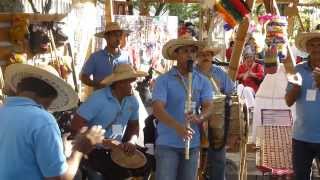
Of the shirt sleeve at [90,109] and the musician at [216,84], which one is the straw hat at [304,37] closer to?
the musician at [216,84]

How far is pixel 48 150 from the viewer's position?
10.2 feet

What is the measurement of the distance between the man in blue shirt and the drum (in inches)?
53.2

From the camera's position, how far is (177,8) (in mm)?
34500

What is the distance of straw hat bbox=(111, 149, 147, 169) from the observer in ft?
17.1

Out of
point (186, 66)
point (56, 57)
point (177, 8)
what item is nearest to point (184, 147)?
point (186, 66)

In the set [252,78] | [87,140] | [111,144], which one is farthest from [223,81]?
[252,78]

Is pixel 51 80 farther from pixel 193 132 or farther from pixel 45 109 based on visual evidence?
pixel 193 132

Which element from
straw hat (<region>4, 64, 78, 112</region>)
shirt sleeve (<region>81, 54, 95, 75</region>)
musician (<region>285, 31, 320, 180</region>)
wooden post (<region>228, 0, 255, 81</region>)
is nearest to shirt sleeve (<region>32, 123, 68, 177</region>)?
straw hat (<region>4, 64, 78, 112</region>)

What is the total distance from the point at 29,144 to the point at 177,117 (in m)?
2.31

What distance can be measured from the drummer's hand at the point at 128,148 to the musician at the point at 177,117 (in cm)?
26

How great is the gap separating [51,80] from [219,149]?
307 centimetres

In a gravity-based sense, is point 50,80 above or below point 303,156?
above

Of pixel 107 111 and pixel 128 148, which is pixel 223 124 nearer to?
pixel 128 148

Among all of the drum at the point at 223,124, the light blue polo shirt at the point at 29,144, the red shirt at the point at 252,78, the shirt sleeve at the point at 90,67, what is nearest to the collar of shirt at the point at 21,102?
the light blue polo shirt at the point at 29,144
